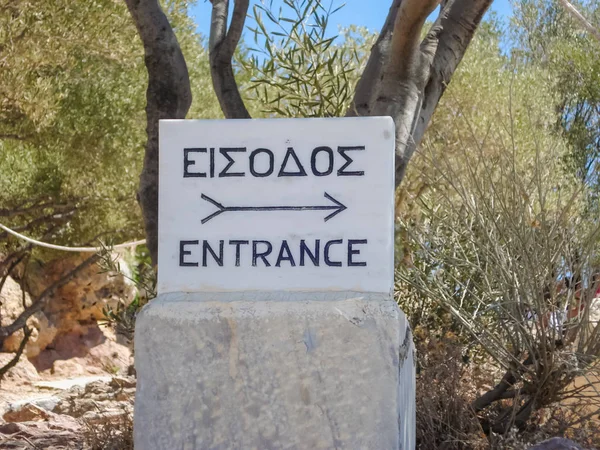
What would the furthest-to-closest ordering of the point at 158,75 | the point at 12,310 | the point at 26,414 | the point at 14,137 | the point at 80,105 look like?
1. the point at 12,310
2. the point at 14,137
3. the point at 80,105
4. the point at 26,414
5. the point at 158,75

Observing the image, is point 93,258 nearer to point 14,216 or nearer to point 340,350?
point 14,216

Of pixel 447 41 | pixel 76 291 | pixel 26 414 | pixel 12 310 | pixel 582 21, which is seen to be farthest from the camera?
pixel 76 291

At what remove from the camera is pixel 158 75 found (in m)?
5.79

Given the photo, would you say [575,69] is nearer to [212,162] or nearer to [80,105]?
[80,105]

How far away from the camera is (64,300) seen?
1630cm

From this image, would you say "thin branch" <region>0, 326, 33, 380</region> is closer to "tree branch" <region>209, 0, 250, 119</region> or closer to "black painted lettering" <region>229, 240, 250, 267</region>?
"tree branch" <region>209, 0, 250, 119</region>

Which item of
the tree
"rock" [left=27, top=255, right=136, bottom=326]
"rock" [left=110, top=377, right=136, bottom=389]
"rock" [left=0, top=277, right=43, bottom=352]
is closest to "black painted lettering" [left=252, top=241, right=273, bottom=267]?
the tree

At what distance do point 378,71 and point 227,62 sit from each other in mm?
1073

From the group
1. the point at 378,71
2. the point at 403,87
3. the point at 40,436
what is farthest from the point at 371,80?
the point at 40,436

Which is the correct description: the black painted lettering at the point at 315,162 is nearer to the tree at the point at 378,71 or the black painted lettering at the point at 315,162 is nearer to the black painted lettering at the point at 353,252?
the black painted lettering at the point at 353,252

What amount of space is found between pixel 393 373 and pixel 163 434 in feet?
3.01

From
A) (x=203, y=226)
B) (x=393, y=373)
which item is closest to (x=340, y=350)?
(x=393, y=373)

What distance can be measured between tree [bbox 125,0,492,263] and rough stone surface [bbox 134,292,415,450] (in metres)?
1.98

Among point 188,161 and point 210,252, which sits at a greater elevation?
point 188,161
